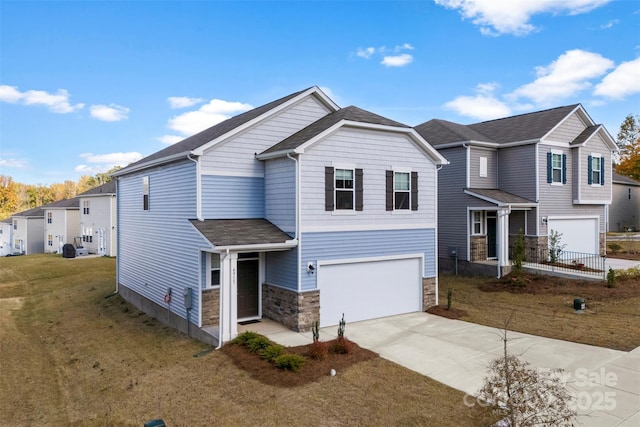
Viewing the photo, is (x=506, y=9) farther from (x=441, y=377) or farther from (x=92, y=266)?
(x=92, y=266)

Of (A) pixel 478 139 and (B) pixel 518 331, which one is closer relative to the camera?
(B) pixel 518 331

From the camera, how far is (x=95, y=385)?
381 inches

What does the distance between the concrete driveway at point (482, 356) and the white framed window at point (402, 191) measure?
3.90m

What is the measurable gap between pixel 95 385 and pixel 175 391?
2749mm

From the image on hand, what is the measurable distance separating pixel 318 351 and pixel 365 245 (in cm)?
462

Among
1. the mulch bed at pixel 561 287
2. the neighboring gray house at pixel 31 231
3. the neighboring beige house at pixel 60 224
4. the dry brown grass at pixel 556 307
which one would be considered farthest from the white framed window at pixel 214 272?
the neighboring gray house at pixel 31 231

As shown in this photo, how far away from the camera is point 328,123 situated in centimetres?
1330

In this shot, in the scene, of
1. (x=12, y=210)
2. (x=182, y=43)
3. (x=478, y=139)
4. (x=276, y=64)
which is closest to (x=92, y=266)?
(x=182, y=43)

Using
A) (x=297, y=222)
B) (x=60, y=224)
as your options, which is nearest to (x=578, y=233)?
(x=297, y=222)

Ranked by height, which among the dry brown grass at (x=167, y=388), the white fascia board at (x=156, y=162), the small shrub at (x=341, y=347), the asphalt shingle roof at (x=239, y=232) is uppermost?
the white fascia board at (x=156, y=162)

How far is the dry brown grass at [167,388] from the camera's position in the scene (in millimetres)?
7027

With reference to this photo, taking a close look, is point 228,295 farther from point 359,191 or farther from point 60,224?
point 60,224

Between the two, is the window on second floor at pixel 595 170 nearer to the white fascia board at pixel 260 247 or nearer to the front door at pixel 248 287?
the white fascia board at pixel 260 247

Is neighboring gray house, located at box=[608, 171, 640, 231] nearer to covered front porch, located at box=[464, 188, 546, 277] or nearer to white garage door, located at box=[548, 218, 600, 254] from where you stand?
white garage door, located at box=[548, 218, 600, 254]
